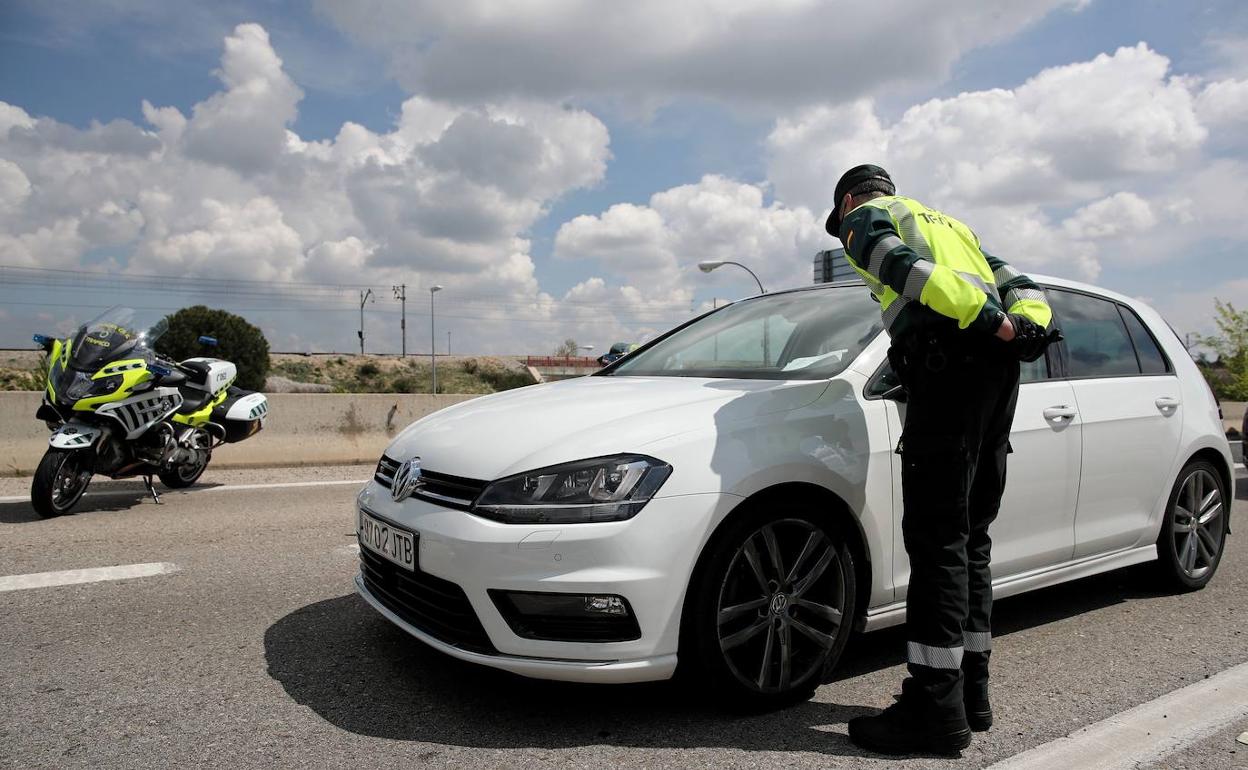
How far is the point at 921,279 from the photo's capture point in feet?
8.79

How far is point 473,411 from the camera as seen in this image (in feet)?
11.8

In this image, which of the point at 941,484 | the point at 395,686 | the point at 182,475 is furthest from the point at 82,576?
the point at 941,484

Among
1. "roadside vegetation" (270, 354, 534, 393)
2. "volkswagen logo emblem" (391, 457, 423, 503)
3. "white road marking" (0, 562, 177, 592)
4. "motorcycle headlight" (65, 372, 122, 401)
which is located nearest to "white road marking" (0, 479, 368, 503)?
"motorcycle headlight" (65, 372, 122, 401)

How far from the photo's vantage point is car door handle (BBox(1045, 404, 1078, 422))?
377 centimetres

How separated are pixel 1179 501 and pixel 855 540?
2.41 metres

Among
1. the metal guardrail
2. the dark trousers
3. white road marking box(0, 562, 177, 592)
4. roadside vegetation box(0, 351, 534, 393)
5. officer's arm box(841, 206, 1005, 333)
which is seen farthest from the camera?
the metal guardrail

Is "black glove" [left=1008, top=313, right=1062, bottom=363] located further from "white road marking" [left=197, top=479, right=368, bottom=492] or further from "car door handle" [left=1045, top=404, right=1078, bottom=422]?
"white road marking" [left=197, top=479, right=368, bottom=492]

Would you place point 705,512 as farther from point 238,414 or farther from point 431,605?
point 238,414

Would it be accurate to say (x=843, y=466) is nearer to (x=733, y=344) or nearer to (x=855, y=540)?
(x=855, y=540)

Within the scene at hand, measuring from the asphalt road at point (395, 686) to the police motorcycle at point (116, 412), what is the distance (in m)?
1.58

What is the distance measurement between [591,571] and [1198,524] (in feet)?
11.9

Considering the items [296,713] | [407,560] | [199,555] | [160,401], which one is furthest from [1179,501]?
[160,401]

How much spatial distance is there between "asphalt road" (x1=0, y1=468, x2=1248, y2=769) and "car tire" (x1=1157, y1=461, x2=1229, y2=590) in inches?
6.1

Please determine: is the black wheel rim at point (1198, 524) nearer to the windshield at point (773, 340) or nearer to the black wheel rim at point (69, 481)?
the windshield at point (773, 340)
